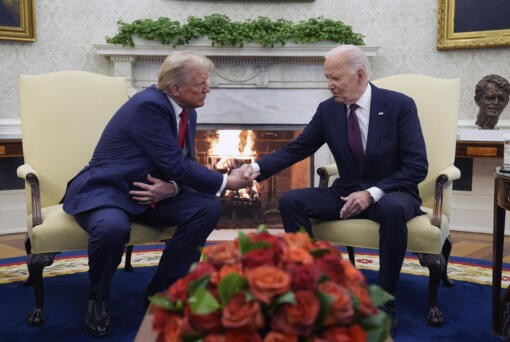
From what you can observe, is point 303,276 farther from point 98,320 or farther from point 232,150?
point 232,150

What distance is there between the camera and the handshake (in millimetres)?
2365

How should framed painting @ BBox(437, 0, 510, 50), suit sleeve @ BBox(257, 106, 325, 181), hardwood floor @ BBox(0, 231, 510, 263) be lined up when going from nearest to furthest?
suit sleeve @ BBox(257, 106, 325, 181), hardwood floor @ BBox(0, 231, 510, 263), framed painting @ BBox(437, 0, 510, 50)

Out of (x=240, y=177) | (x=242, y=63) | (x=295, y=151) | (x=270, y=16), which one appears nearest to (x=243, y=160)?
(x=242, y=63)

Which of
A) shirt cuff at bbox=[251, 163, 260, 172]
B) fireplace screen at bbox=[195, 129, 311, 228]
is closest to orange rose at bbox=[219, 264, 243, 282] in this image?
shirt cuff at bbox=[251, 163, 260, 172]

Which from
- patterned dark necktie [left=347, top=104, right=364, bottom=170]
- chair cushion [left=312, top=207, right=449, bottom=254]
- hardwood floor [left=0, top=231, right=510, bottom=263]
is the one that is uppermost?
patterned dark necktie [left=347, top=104, right=364, bottom=170]

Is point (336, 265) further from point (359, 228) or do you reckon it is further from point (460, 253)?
point (460, 253)

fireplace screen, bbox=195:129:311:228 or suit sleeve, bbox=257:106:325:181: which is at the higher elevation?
suit sleeve, bbox=257:106:325:181

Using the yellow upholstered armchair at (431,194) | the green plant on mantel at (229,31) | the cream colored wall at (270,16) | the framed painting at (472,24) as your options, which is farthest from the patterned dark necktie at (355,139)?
the framed painting at (472,24)

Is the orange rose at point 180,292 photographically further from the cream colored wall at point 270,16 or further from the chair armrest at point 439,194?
the cream colored wall at point 270,16

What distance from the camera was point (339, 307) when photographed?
2.78ft

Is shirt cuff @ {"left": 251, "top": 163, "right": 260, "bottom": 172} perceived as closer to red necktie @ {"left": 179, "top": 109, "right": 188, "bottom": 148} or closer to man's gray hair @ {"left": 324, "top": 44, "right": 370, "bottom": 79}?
red necktie @ {"left": 179, "top": 109, "right": 188, "bottom": 148}

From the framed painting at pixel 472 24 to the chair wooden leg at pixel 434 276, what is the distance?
2.72m

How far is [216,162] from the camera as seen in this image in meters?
4.39

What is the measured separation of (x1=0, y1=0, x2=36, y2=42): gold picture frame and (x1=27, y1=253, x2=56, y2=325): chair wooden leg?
2.61 m
